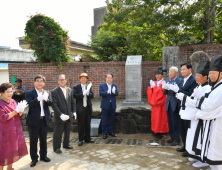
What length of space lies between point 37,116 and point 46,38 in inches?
233

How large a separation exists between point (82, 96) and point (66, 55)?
4.83 metres

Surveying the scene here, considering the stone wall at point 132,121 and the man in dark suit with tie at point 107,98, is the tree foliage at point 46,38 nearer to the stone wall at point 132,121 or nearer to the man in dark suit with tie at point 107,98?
the man in dark suit with tie at point 107,98

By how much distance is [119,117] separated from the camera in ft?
22.5

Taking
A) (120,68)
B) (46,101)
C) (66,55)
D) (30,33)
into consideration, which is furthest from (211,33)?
(30,33)

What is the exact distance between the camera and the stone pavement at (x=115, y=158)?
4.17 metres

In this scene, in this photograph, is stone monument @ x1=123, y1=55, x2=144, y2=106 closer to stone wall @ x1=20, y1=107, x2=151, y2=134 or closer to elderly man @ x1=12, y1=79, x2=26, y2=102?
stone wall @ x1=20, y1=107, x2=151, y2=134

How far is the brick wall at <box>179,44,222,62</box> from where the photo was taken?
7.61m

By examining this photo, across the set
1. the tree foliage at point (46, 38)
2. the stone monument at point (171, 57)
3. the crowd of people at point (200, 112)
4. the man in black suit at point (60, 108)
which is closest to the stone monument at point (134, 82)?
the stone monument at point (171, 57)

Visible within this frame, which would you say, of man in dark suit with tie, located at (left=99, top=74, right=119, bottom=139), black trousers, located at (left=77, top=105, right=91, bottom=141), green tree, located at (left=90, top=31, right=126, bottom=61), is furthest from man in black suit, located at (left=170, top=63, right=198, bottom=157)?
green tree, located at (left=90, top=31, right=126, bottom=61)

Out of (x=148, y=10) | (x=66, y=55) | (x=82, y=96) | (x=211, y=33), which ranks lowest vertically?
(x=82, y=96)

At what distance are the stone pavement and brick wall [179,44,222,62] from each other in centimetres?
Result: 377

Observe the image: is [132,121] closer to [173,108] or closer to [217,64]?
[173,108]

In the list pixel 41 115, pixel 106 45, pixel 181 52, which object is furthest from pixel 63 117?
pixel 106 45

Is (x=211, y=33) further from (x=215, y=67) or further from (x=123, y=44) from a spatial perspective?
(x=215, y=67)
